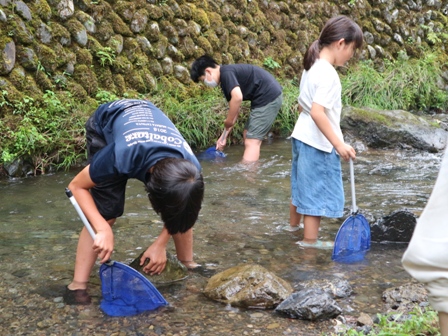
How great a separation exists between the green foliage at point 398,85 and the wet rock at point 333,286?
639 cm

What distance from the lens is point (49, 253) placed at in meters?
3.74

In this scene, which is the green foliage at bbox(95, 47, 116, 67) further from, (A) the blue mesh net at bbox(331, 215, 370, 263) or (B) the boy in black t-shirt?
(A) the blue mesh net at bbox(331, 215, 370, 263)

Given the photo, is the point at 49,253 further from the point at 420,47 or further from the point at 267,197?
the point at 420,47

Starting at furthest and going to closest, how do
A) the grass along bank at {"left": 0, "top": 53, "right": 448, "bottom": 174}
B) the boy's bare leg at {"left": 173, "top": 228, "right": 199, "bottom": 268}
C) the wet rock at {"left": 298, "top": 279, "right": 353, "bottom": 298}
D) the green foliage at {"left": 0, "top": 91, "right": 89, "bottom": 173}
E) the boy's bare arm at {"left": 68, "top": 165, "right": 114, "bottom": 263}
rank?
the grass along bank at {"left": 0, "top": 53, "right": 448, "bottom": 174}
the green foliage at {"left": 0, "top": 91, "right": 89, "bottom": 173}
the boy's bare leg at {"left": 173, "top": 228, "right": 199, "bottom": 268}
the wet rock at {"left": 298, "top": 279, "right": 353, "bottom": 298}
the boy's bare arm at {"left": 68, "top": 165, "right": 114, "bottom": 263}

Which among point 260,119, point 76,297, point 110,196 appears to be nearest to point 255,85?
point 260,119

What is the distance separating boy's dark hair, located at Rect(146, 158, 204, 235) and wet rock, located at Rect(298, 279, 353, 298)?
947 mm

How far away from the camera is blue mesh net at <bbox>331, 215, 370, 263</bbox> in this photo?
371 centimetres

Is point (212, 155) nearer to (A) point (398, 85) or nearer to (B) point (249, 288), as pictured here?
(B) point (249, 288)

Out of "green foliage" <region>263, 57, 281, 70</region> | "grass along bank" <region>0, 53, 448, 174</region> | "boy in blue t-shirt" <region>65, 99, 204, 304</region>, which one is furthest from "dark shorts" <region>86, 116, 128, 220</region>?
"green foliage" <region>263, 57, 281, 70</region>

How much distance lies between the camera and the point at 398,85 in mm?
10047

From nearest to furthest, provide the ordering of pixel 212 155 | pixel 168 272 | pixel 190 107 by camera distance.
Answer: pixel 168 272 < pixel 212 155 < pixel 190 107

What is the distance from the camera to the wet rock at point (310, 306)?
9.23 feet

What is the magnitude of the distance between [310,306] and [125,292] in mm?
926

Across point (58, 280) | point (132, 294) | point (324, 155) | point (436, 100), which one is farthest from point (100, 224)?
point (436, 100)
